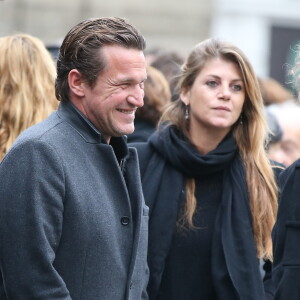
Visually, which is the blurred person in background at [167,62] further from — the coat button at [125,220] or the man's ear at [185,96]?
the coat button at [125,220]

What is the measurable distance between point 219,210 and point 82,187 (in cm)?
139

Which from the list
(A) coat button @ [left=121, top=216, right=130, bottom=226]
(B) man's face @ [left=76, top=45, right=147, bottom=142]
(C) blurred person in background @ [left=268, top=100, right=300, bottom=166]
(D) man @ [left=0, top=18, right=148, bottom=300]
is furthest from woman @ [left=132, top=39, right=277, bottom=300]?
(C) blurred person in background @ [left=268, top=100, right=300, bottom=166]

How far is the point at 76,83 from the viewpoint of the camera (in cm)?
364

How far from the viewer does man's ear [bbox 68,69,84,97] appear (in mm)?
3631

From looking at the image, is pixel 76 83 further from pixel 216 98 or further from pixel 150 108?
pixel 150 108

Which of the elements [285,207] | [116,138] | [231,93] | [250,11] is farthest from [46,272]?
[250,11]

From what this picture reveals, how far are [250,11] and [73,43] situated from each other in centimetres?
1183

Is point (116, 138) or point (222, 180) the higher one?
point (116, 138)

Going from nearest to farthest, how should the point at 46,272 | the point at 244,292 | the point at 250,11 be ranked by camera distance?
the point at 46,272, the point at 244,292, the point at 250,11

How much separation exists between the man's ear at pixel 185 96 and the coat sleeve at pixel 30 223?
173cm

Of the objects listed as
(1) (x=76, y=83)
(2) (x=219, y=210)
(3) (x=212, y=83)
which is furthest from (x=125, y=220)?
(3) (x=212, y=83)

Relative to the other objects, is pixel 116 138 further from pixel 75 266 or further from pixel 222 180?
pixel 222 180

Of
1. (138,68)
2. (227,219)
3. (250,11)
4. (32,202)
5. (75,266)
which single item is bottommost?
(250,11)

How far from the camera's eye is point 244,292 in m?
4.50
